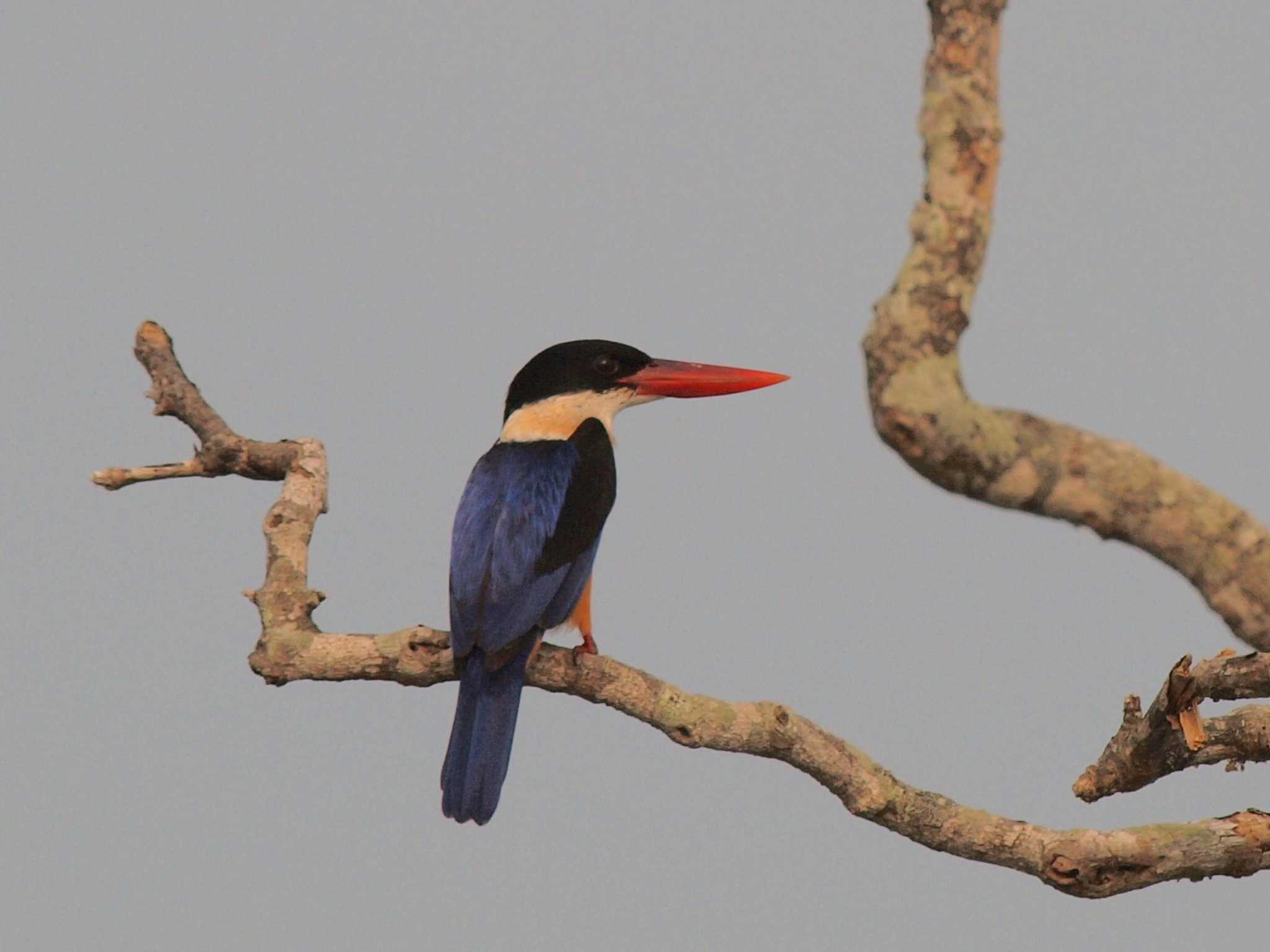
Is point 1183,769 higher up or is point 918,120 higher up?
point 918,120

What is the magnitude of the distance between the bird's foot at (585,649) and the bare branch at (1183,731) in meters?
1.15

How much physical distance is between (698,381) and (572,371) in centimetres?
34

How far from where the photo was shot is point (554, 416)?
14.5 ft

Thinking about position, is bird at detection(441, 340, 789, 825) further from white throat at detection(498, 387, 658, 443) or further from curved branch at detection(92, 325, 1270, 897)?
curved branch at detection(92, 325, 1270, 897)

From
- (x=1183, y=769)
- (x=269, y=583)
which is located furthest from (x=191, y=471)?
(x=1183, y=769)

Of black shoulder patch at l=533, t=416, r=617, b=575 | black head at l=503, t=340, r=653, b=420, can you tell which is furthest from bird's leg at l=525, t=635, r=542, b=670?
black head at l=503, t=340, r=653, b=420

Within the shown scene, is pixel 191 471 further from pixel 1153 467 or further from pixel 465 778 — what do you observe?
pixel 1153 467

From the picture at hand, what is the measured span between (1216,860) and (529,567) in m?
1.64

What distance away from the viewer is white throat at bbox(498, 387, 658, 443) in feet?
14.4

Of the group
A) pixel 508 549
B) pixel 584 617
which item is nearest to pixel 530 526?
pixel 508 549

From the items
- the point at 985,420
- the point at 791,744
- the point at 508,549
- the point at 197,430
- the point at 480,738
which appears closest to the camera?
the point at 985,420

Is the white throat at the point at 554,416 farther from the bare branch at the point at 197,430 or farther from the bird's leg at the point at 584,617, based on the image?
the bare branch at the point at 197,430

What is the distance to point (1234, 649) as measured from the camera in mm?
3256

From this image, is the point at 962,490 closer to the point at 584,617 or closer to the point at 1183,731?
the point at 1183,731
